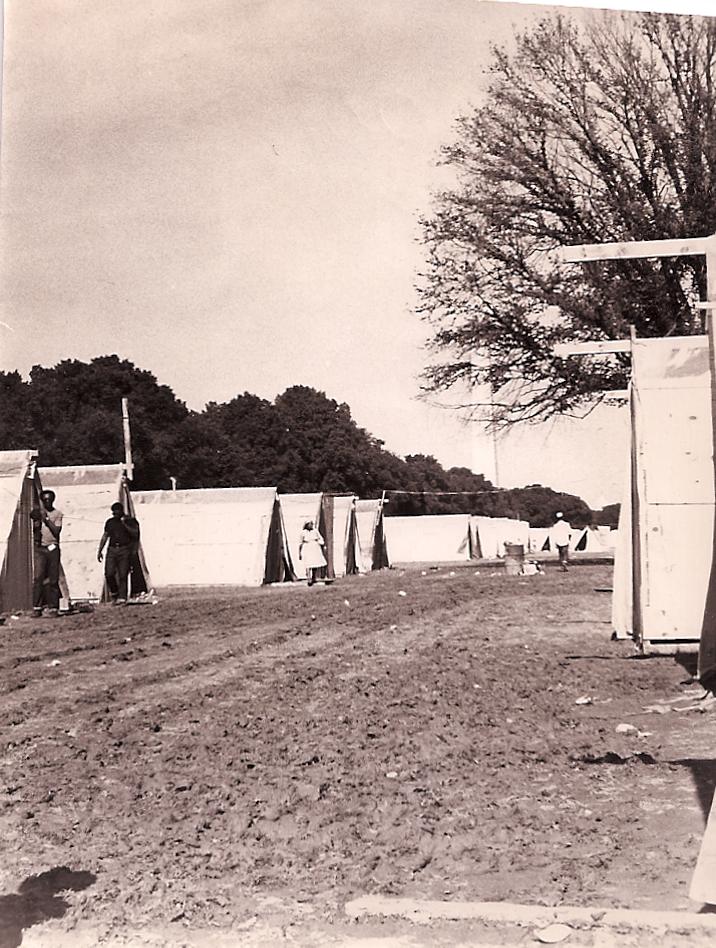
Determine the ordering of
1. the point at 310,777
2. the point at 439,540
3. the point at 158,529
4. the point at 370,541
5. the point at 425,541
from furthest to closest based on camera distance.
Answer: the point at 425,541 → the point at 439,540 → the point at 370,541 → the point at 158,529 → the point at 310,777

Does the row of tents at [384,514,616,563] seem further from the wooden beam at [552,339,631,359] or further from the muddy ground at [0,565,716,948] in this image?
the wooden beam at [552,339,631,359]

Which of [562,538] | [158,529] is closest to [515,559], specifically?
[562,538]

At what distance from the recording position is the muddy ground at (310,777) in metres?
2.62

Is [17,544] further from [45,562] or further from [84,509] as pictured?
[84,509]

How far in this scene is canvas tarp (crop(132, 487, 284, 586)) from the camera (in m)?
4.59

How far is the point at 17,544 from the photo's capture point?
12.3 feet

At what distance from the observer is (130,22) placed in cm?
309

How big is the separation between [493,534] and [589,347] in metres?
12.8

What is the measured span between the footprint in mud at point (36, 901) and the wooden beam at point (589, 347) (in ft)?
7.82

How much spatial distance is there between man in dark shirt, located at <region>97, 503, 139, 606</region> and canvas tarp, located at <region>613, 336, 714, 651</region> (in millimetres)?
2322

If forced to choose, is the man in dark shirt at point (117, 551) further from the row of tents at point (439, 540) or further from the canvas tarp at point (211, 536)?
the row of tents at point (439, 540)

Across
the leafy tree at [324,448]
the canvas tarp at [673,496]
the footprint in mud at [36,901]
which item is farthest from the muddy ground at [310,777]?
the leafy tree at [324,448]

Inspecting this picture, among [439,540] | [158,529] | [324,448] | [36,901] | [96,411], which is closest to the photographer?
[36,901]

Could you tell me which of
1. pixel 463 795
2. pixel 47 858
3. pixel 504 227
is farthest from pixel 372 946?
pixel 504 227
